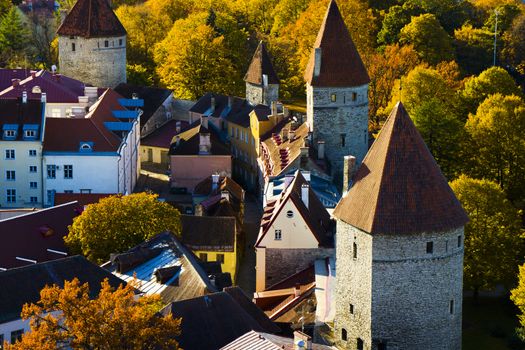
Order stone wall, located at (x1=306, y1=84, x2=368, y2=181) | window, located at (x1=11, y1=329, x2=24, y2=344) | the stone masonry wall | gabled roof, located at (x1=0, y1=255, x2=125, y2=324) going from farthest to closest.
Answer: stone wall, located at (x1=306, y1=84, x2=368, y2=181) → the stone masonry wall → gabled roof, located at (x1=0, y1=255, x2=125, y2=324) → window, located at (x1=11, y1=329, x2=24, y2=344)

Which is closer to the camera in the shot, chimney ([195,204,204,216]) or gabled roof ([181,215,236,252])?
gabled roof ([181,215,236,252])

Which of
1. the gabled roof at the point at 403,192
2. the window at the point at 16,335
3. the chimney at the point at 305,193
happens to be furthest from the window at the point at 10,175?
the gabled roof at the point at 403,192

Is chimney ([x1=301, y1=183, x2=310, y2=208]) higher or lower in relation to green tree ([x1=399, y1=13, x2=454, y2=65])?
lower

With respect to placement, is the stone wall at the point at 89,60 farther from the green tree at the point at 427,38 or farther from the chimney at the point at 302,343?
the chimney at the point at 302,343

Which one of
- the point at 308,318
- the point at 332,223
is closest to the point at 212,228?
the point at 332,223

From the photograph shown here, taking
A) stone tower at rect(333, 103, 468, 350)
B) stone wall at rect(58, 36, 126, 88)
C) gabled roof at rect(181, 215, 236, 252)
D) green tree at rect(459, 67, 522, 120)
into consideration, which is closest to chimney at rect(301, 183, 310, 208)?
gabled roof at rect(181, 215, 236, 252)

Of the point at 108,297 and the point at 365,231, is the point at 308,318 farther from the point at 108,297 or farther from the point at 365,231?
the point at 108,297

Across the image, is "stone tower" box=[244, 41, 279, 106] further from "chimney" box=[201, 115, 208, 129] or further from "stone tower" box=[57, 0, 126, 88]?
"stone tower" box=[57, 0, 126, 88]
